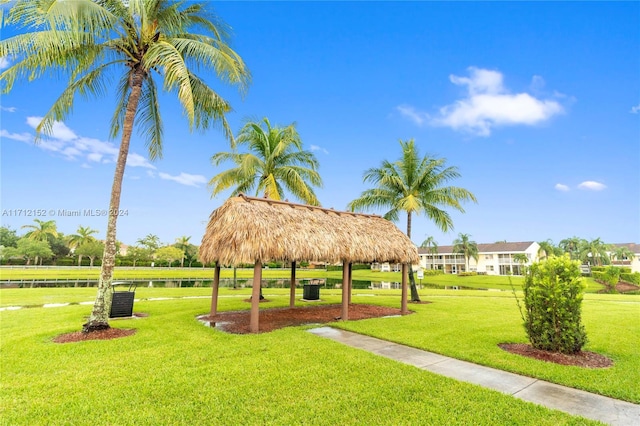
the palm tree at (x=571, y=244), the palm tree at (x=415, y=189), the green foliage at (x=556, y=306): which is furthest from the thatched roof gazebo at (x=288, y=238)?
the palm tree at (x=571, y=244)

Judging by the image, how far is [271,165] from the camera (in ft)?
48.4

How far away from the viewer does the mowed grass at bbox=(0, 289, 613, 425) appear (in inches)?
139

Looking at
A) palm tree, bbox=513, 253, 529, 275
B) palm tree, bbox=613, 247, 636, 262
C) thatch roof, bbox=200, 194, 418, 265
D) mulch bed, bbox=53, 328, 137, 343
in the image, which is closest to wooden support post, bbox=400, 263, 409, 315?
thatch roof, bbox=200, 194, 418, 265

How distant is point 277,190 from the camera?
584 inches

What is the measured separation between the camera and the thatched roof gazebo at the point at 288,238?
7.90 metres

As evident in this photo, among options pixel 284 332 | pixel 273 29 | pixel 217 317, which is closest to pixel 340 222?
pixel 284 332

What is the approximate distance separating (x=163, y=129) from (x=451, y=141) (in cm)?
2072

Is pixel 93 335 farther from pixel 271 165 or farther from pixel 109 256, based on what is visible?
pixel 271 165

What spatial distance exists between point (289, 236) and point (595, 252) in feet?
290

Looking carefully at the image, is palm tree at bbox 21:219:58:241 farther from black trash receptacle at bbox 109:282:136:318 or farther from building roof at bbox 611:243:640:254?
building roof at bbox 611:243:640:254

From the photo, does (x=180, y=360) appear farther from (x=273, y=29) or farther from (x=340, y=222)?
(x=273, y=29)

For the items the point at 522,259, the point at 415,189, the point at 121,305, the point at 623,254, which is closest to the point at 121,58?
the point at 121,305

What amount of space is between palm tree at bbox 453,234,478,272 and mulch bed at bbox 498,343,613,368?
6346cm

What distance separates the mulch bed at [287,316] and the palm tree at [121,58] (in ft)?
10.1
